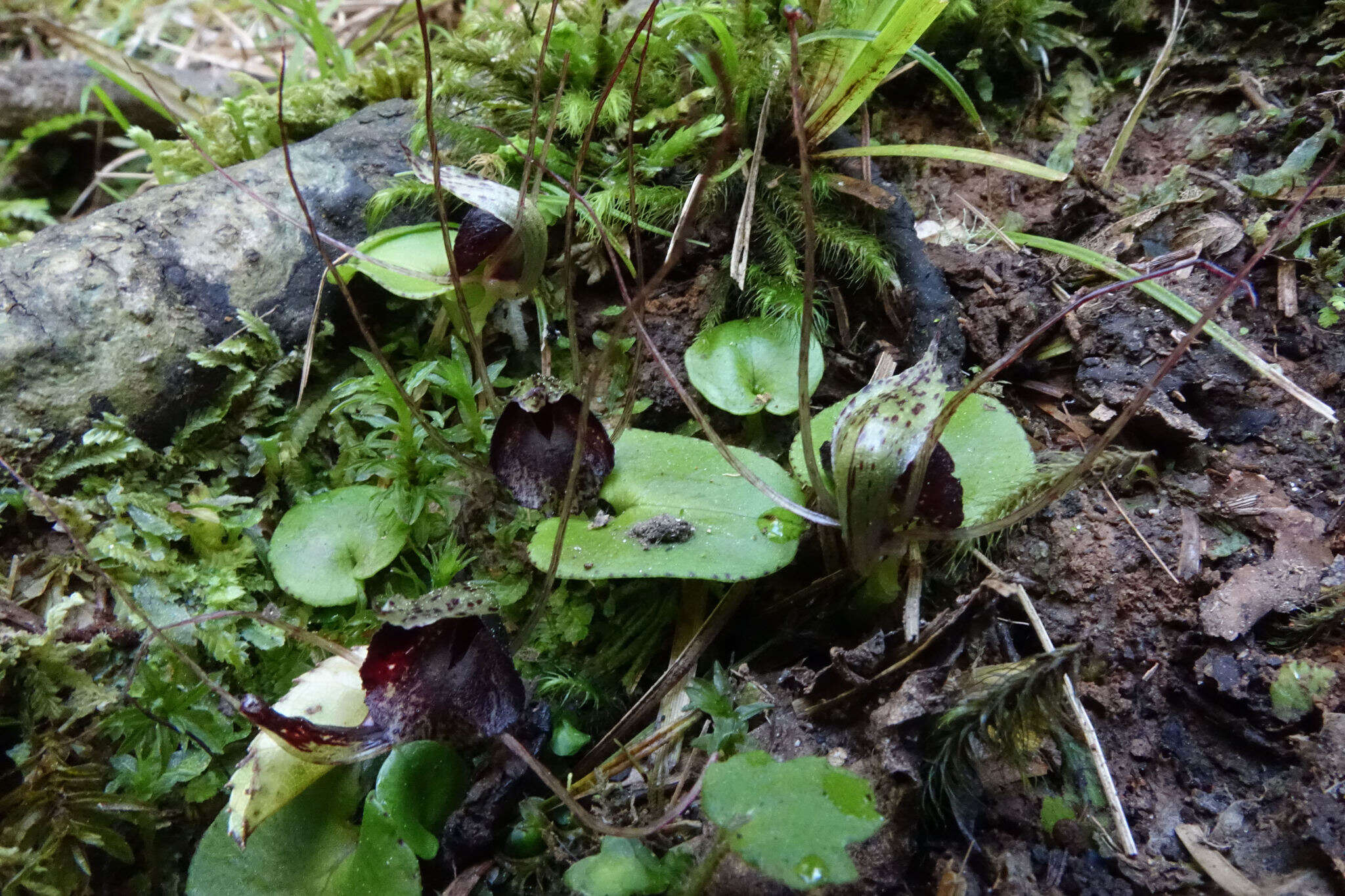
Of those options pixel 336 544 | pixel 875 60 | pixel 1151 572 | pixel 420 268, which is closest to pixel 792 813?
pixel 1151 572

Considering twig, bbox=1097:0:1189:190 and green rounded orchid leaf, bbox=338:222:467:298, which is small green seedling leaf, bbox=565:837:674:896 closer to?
green rounded orchid leaf, bbox=338:222:467:298

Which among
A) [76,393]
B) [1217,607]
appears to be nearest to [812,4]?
[1217,607]

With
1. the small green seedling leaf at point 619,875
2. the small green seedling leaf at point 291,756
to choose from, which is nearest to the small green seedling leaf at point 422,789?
the small green seedling leaf at point 291,756

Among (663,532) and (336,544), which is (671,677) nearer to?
(663,532)

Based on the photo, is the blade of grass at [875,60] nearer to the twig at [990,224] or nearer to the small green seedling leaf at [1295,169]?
the twig at [990,224]

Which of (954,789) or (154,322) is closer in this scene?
(954,789)

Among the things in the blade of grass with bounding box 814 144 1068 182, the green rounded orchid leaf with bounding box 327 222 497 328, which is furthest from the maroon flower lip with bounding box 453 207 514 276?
the blade of grass with bounding box 814 144 1068 182

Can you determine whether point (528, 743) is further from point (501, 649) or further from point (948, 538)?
point (948, 538)
